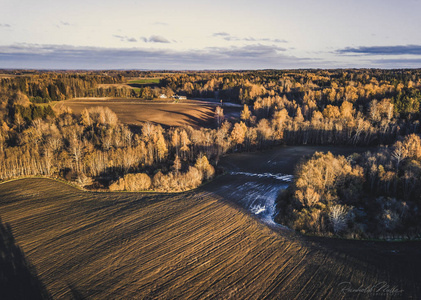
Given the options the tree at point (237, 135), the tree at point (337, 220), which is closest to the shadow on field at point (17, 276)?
the tree at point (337, 220)

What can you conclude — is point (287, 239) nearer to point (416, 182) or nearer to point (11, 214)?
point (416, 182)

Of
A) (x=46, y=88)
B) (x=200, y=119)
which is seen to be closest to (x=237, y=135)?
(x=200, y=119)


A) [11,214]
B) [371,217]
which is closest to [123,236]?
[11,214]

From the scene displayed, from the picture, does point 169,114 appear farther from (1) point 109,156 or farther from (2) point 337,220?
(2) point 337,220

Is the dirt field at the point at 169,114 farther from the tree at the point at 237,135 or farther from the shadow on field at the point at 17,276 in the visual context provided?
the shadow on field at the point at 17,276

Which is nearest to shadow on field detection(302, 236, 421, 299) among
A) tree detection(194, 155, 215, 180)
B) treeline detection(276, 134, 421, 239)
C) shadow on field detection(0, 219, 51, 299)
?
treeline detection(276, 134, 421, 239)

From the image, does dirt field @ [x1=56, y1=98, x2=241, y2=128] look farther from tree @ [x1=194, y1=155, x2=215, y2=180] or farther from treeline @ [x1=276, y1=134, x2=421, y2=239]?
treeline @ [x1=276, y1=134, x2=421, y2=239]
